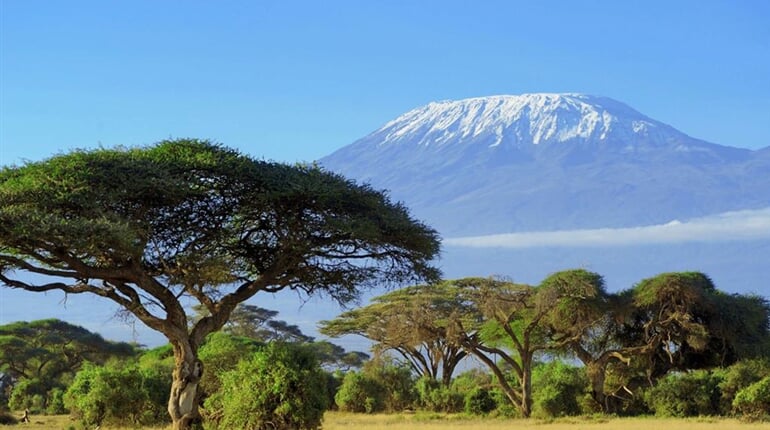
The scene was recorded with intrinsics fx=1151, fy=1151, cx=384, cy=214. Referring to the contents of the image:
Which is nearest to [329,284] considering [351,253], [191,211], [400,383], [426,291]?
[351,253]

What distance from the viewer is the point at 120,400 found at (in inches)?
1233

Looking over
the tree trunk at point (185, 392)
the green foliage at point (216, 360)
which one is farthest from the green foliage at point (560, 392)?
the tree trunk at point (185, 392)

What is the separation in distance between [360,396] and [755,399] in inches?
641

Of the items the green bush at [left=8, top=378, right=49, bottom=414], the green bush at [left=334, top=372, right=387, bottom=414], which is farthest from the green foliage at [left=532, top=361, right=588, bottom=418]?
the green bush at [left=8, top=378, right=49, bottom=414]

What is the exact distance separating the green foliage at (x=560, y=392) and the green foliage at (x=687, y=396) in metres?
2.65

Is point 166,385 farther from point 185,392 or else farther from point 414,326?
point 414,326

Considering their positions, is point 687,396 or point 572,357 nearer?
point 687,396

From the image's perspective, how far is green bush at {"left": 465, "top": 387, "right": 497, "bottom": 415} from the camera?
45.0 meters

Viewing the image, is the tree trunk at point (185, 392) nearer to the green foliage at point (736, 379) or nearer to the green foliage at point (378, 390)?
the green foliage at point (378, 390)

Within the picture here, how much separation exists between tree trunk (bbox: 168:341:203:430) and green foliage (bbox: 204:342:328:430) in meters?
1.18

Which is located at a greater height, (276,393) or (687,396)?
(687,396)

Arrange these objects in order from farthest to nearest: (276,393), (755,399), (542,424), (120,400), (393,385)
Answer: (393,385) < (755,399) < (542,424) < (120,400) < (276,393)

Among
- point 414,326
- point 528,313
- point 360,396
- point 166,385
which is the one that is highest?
point 528,313

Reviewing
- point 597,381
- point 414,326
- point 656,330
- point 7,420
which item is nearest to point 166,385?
point 7,420
